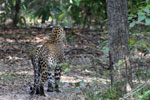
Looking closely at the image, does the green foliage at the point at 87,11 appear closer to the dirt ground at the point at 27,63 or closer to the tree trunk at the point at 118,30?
the dirt ground at the point at 27,63

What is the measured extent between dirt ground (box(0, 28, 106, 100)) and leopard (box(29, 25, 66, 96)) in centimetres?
21

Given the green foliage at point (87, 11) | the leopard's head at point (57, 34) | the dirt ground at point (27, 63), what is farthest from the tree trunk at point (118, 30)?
the green foliage at point (87, 11)

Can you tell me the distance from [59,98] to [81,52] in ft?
15.7

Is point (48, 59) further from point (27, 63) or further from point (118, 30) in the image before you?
point (27, 63)

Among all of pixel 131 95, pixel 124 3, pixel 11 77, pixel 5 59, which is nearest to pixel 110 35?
pixel 124 3

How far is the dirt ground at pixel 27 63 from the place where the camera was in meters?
8.44

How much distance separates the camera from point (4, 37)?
45.7 feet

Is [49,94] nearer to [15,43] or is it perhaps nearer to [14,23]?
[15,43]

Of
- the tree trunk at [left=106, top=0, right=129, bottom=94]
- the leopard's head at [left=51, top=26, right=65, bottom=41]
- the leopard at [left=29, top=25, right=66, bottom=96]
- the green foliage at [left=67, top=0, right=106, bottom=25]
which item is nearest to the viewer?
the tree trunk at [left=106, top=0, right=129, bottom=94]

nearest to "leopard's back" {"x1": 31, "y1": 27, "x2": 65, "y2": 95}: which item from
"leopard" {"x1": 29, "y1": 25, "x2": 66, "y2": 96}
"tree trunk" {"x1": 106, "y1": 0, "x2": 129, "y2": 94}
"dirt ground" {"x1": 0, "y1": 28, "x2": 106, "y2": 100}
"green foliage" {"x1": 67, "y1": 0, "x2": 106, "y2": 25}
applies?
"leopard" {"x1": 29, "y1": 25, "x2": 66, "y2": 96}

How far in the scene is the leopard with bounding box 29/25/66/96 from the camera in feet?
27.6

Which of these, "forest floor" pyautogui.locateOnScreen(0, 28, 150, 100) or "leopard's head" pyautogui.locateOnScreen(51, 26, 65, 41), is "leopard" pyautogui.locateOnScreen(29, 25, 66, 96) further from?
"forest floor" pyautogui.locateOnScreen(0, 28, 150, 100)

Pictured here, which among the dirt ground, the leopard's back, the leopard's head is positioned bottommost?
the dirt ground

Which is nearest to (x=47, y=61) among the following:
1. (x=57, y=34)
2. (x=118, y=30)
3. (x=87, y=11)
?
(x=57, y=34)
